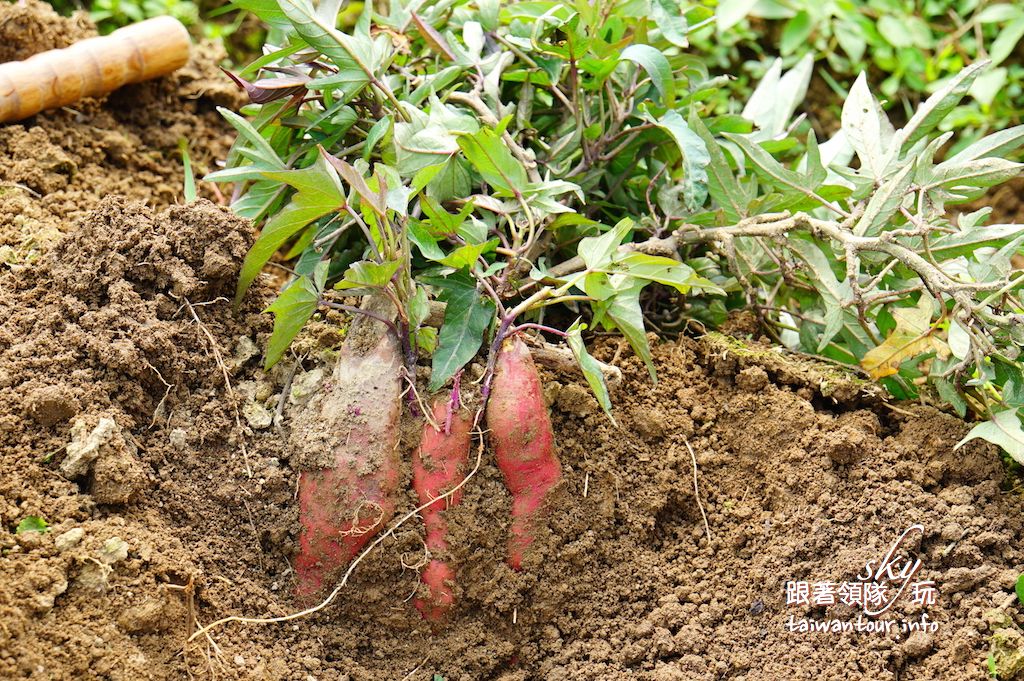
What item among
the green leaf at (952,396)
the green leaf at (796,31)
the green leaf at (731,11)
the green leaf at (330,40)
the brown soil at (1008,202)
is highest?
the green leaf at (330,40)

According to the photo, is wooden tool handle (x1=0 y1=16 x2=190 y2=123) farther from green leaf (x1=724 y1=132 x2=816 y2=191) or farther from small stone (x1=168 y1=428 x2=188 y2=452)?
green leaf (x1=724 y1=132 x2=816 y2=191)

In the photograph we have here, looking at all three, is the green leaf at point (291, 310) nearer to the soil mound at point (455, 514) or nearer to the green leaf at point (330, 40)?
the soil mound at point (455, 514)

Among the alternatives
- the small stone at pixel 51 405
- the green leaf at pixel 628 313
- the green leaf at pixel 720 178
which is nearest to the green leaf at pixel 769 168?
the green leaf at pixel 720 178

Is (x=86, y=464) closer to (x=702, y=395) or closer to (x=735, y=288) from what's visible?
→ (x=702, y=395)

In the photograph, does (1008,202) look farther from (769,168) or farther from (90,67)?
(90,67)

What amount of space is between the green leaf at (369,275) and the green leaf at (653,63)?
2.21ft

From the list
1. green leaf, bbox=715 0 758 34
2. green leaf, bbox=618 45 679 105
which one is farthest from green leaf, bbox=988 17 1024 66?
green leaf, bbox=618 45 679 105

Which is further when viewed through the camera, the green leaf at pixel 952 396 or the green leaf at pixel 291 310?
the green leaf at pixel 952 396

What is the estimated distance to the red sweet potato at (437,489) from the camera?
64.9 inches

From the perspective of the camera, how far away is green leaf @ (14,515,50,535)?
4.82 feet

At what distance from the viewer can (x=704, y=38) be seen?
11.1 feet

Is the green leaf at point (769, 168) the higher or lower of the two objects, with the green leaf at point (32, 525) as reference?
higher

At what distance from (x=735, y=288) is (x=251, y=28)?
1.91 m

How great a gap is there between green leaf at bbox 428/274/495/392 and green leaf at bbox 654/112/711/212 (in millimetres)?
451
